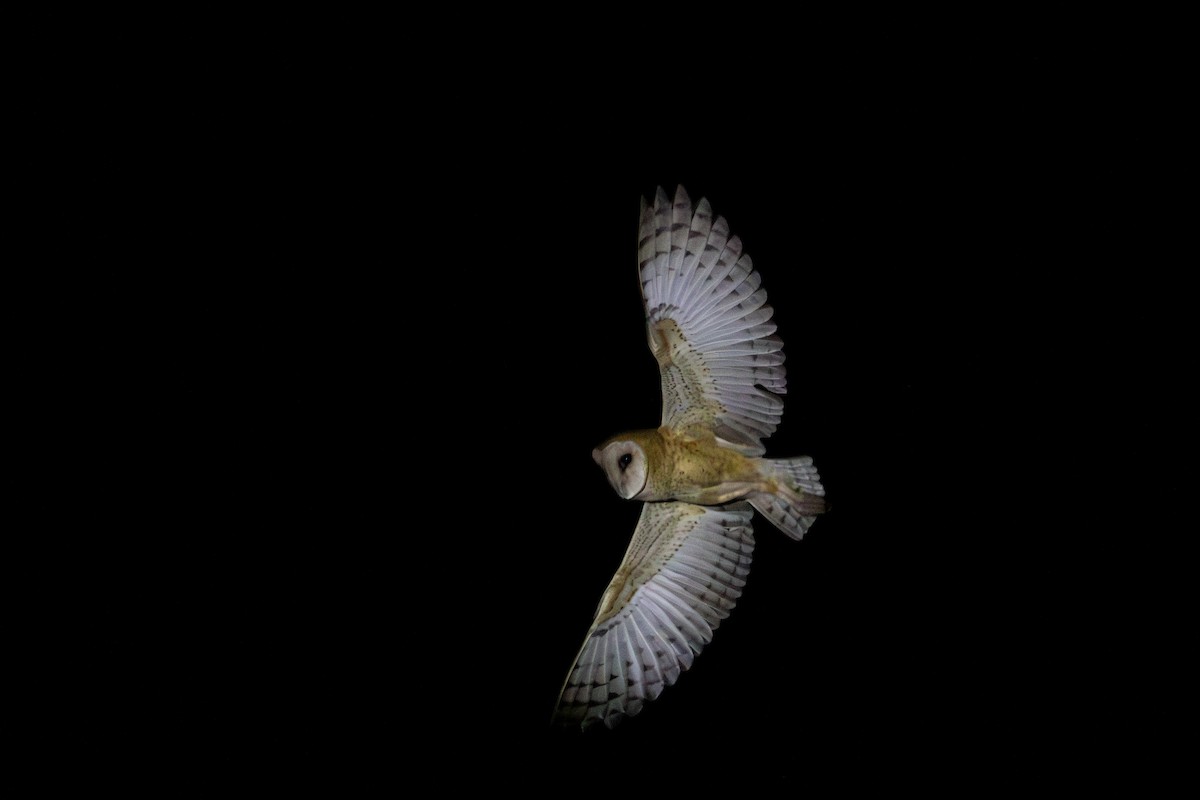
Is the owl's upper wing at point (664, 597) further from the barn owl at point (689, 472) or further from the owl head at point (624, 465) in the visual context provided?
the owl head at point (624, 465)

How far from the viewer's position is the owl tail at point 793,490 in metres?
1.92

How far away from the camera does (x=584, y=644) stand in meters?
1.92

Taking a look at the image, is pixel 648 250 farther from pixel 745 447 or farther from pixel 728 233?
pixel 745 447

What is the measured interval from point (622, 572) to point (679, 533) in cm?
18

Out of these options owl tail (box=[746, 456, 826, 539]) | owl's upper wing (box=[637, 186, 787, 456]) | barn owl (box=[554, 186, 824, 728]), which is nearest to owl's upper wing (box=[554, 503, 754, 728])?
barn owl (box=[554, 186, 824, 728])

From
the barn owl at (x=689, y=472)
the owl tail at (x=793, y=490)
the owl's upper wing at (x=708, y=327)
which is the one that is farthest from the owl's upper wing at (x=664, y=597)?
the owl's upper wing at (x=708, y=327)

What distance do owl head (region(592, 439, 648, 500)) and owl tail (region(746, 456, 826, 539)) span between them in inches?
12.4

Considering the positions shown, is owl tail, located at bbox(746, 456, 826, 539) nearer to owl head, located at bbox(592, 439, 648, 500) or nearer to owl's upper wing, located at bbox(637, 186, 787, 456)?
owl's upper wing, located at bbox(637, 186, 787, 456)

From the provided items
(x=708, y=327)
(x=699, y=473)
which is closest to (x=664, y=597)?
(x=699, y=473)

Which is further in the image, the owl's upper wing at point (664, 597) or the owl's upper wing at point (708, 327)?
the owl's upper wing at point (664, 597)

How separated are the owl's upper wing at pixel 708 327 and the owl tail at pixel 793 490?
7 centimetres

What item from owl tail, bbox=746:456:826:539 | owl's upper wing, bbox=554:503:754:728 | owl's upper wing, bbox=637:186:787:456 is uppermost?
owl's upper wing, bbox=637:186:787:456

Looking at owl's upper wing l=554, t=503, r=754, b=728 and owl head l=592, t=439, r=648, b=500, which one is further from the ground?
owl head l=592, t=439, r=648, b=500

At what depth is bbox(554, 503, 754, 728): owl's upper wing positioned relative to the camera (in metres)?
1.99
